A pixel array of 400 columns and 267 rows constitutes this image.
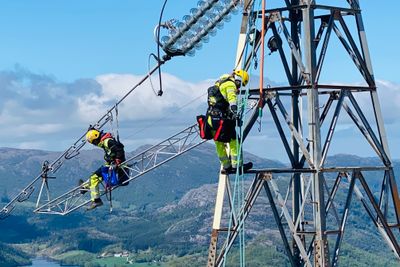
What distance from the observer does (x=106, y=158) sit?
93.9 ft

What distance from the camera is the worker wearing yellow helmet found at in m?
28.4

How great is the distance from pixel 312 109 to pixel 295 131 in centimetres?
88

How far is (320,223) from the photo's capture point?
21266 mm

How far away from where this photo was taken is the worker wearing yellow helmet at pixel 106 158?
28.4 meters

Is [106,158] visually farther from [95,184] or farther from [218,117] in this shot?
[218,117]

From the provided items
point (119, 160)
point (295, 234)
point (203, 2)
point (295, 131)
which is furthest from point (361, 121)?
point (119, 160)

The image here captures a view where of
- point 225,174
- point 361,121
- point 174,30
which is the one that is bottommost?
point 225,174

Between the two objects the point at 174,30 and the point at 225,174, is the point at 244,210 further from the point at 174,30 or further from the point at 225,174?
the point at 174,30

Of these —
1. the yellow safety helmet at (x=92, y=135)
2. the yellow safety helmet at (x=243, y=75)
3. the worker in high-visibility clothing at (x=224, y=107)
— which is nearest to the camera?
the worker in high-visibility clothing at (x=224, y=107)

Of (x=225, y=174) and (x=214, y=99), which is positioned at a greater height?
(x=214, y=99)

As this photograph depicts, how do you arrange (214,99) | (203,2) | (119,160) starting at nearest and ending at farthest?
1. (214,99)
2. (203,2)
3. (119,160)

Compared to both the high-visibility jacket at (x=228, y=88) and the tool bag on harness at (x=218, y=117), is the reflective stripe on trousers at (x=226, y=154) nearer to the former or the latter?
the tool bag on harness at (x=218, y=117)

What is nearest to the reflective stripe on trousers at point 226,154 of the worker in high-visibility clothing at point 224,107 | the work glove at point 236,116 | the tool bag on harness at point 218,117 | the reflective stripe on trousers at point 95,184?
the worker in high-visibility clothing at point 224,107

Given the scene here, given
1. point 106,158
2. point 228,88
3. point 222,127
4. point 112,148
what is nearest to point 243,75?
point 228,88
